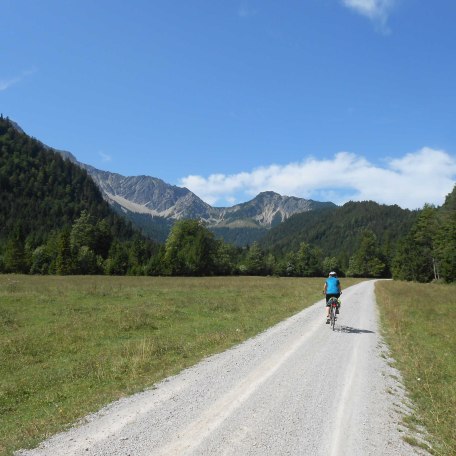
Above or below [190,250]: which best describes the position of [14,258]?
below

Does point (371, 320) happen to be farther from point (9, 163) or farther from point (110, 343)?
point (9, 163)

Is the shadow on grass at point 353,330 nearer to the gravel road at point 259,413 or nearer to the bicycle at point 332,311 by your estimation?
the bicycle at point 332,311

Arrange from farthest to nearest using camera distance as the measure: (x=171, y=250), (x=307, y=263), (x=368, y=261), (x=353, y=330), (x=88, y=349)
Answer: (x=307, y=263) → (x=368, y=261) → (x=171, y=250) → (x=353, y=330) → (x=88, y=349)

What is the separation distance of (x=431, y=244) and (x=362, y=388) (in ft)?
262

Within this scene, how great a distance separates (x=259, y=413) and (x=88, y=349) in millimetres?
9939

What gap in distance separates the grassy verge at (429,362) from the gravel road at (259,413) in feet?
1.87

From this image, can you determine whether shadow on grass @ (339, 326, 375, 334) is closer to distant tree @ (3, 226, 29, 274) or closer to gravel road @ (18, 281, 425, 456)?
gravel road @ (18, 281, 425, 456)

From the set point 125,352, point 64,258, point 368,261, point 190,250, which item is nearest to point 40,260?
point 64,258

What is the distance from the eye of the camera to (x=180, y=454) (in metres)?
6.09

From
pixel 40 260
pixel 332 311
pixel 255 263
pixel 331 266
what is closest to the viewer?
pixel 332 311

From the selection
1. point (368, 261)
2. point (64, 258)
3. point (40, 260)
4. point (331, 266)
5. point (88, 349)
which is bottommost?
point (40, 260)

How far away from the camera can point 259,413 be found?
7.90m

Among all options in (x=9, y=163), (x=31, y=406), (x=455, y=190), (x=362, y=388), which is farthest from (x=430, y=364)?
(x=9, y=163)

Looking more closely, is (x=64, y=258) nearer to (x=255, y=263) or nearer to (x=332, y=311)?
(x=255, y=263)
